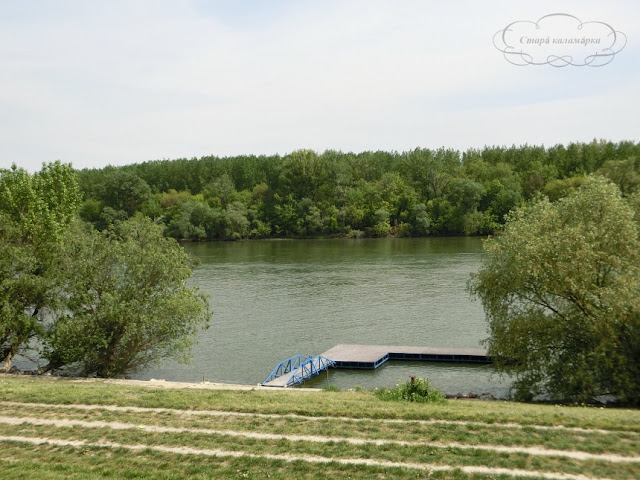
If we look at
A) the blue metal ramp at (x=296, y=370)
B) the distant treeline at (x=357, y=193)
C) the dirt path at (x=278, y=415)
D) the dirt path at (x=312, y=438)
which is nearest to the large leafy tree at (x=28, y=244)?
the blue metal ramp at (x=296, y=370)

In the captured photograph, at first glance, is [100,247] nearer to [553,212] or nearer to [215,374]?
[215,374]

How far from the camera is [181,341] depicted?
107 feet

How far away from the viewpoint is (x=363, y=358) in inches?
1502

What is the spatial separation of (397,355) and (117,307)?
17.7 metres

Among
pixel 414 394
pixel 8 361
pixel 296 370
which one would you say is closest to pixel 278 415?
pixel 414 394

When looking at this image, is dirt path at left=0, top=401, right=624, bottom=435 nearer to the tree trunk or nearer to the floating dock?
the tree trunk

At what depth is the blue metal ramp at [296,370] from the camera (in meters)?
33.3

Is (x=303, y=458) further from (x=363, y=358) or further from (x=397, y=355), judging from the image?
(x=397, y=355)

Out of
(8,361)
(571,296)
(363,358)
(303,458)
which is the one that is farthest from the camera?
(363,358)

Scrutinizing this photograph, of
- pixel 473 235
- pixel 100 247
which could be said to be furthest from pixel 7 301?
pixel 473 235

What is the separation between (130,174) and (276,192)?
111ft

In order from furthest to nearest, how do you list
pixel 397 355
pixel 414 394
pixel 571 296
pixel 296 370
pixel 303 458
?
pixel 397 355, pixel 296 370, pixel 571 296, pixel 414 394, pixel 303 458

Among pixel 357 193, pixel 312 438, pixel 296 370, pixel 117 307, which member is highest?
pixel 357 193

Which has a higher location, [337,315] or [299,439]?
[299,439]
